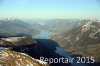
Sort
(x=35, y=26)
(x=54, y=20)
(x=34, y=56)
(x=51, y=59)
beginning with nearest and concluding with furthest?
(x=51, y=59) → (x=34, y=56) → (x=35, y=26) → (x=54, y=20)

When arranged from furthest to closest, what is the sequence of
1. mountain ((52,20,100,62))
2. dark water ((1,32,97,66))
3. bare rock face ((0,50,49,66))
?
mountain ((52,20,100,62)) → bare rock face ((0,50,49,66)) → dark water ((1,32,97,66))

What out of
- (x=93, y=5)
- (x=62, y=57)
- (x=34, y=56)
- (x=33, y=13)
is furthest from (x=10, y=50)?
(x=93, y=5)

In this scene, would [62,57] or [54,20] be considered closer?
[62,57]

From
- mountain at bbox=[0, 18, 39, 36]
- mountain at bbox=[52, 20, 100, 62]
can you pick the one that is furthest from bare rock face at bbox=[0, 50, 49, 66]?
mountain at bbox=[52, 20, 100, 62]

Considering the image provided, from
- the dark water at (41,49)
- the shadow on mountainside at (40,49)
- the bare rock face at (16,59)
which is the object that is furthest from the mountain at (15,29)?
the bare rock face at (16,59)

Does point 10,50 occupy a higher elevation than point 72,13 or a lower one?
lower

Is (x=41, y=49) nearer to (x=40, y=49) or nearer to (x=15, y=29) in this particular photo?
(x=40, y=49)

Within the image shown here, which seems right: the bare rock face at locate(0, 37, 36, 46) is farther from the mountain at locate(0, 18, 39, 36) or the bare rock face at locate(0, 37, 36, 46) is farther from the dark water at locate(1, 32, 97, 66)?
the mountain at locate(0, 18, 39, 36)

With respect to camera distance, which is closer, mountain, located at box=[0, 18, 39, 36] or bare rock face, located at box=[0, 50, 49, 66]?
mountain, located at box=[0, 18, 39, 36]

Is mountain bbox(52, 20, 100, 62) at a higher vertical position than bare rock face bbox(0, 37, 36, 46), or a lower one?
lower

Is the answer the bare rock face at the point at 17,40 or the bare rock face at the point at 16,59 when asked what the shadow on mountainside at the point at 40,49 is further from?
the bare rock face at the point at 17,40

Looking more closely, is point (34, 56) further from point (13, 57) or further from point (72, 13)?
point (72, 13)
